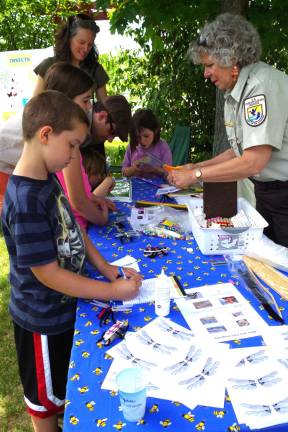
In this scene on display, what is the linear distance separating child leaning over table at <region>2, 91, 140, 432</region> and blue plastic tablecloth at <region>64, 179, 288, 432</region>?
10cm

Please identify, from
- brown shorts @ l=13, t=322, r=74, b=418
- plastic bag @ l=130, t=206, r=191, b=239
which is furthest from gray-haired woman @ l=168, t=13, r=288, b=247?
brown shorts @ l=13, t=322, r=74, b=418

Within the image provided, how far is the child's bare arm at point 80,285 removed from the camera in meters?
1.26

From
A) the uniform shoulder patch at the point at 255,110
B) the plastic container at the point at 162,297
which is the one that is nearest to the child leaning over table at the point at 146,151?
the uniform shoulder patch at the point at 255,110

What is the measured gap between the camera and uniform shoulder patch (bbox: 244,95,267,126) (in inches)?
71.2

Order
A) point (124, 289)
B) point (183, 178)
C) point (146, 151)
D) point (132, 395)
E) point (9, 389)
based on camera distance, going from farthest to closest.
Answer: point (146, 151), point (9, 389), point (183, 178), point (124, 289), point (132, 395)

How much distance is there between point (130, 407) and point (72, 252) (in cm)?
62

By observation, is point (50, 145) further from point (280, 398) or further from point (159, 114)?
point (159, 114)

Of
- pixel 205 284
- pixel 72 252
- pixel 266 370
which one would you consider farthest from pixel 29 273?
pixel 266 370

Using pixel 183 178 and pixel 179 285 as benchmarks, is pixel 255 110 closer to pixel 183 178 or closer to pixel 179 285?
pixel 183 178

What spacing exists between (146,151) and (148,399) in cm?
270

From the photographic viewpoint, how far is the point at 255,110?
1832 mm

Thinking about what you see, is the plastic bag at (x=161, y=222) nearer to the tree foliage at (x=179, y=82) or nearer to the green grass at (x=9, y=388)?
the green grass at (x=9, y=388)

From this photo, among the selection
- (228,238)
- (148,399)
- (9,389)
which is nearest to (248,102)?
(228,238)

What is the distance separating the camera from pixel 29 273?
1.32 meters
